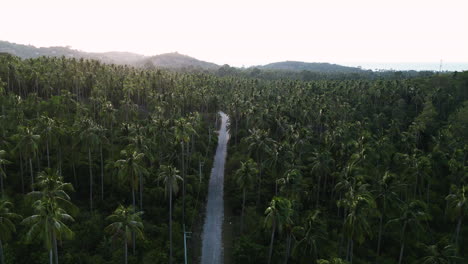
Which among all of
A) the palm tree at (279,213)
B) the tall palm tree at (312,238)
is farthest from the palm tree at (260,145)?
the tall palm tree at (312,238)

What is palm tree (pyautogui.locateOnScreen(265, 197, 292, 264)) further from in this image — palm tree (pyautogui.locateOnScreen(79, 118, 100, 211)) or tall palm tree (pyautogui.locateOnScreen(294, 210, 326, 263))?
palm tree (pyautogui.locateOnScreen(79, 118, 100, 211))

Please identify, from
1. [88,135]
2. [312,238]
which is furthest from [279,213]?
[88,135]


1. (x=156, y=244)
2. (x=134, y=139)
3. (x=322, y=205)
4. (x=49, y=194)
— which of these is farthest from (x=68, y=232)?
(x=322, y=205)

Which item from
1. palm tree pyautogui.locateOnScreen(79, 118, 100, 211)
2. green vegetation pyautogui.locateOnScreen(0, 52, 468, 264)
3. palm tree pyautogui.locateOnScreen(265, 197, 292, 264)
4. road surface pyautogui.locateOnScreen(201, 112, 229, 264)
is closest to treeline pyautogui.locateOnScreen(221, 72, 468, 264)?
palm tree pyautogui.locateOnScreen(265, 197, 292, 264)

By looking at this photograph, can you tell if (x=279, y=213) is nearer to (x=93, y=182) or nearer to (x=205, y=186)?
(x=205, y=186)

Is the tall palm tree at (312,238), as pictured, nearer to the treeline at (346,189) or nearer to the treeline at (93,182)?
the treeline at (346,189)
